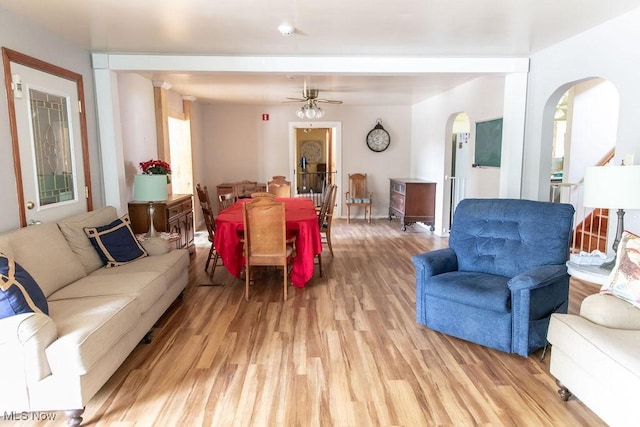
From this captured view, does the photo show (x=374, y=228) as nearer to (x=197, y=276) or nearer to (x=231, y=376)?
(x=197, y=276)

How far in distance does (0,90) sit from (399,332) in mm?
3244

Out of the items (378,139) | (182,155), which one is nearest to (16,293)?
(182,155)

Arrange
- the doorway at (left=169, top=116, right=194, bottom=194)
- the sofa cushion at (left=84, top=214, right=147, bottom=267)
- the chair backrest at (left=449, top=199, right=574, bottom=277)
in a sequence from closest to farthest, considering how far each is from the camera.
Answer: the chair backrest at (left=449, top=199, right=574, bottom=277) → the sofa cushion at (left=84, top=214, right=147, bottom=267) → the doorway at (left=169, top=116, right=194, bottom=194)

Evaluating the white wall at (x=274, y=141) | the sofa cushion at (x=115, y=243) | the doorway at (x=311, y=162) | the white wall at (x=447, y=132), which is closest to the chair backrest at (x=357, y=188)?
the white wall at (x=274, y=141)

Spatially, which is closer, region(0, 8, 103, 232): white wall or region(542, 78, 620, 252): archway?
region(0, 8, 103, 232): white wall

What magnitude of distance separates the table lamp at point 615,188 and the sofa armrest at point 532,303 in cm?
31

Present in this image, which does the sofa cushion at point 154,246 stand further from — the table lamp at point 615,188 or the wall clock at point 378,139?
the wall clock at point 378,139

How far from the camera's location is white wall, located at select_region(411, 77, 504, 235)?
5.12 m

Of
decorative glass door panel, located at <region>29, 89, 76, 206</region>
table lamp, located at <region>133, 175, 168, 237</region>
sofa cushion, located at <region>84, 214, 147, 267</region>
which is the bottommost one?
sofa cushion, located at <region>84, 214, 147, 267</region>

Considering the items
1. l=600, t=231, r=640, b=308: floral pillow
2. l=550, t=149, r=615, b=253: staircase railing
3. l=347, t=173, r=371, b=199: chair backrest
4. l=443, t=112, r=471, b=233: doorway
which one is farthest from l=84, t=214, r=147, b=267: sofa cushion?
l=347, t=173, r=371, b=199: chair backrest

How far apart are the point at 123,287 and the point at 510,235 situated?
2773 millimetres

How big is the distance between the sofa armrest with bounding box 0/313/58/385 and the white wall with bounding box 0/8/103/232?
1.11 metres

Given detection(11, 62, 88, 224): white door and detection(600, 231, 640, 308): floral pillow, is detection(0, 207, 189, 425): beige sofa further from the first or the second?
detection(600, 231, 640, 308): floral pillow

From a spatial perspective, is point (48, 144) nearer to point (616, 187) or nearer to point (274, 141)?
point (616, 187)
